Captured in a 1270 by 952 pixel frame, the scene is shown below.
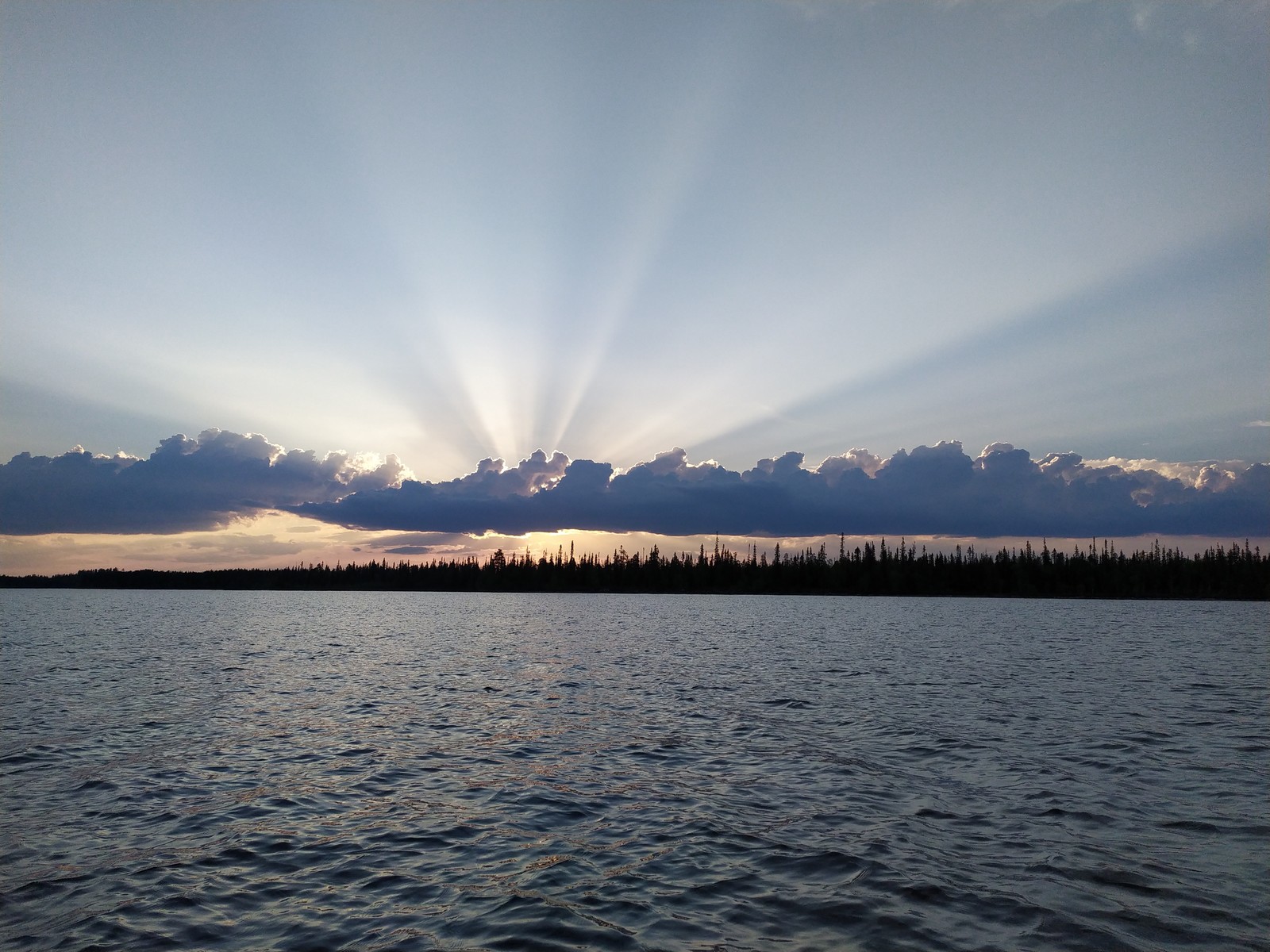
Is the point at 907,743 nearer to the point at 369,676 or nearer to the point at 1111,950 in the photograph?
the point at 1111,950

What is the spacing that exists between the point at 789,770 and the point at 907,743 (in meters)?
7.89

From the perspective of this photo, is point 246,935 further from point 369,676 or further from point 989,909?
point 369,676

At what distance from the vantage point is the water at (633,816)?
50.5ft

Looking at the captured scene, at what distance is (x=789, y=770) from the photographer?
2812 cm

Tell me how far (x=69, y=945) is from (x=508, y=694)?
3515cm

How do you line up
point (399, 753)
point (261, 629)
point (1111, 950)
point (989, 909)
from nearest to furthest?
point (1111, 950) < point (989, 909) < point (399, 753) < point (261, 629)

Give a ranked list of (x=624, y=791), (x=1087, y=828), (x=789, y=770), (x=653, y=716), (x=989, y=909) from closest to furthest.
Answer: (x=989, y=909) < (x=1087, y=828) < (x=624, y=791) < (x=789, y=770) < (x=653, y=716)

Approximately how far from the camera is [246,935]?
14898 millimetres

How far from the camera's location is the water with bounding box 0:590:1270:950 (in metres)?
15.4

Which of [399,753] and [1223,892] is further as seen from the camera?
[399,753]

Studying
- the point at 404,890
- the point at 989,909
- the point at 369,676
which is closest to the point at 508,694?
the point at 369,676

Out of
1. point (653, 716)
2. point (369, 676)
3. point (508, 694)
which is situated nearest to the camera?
point (653, 716)

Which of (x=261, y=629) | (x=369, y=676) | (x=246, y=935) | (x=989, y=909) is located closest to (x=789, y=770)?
(x=989, y=909)

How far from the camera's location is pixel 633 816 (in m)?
22.7
